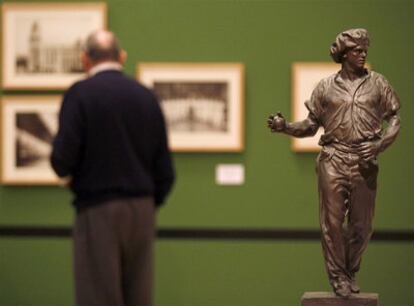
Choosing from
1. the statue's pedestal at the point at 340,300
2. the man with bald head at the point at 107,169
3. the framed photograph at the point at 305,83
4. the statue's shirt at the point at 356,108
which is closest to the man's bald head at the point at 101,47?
the man with bald head at the point at 107,169

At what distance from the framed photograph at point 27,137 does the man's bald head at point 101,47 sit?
2.97 meters

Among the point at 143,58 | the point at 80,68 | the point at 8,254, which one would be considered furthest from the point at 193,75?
the point at 8,254

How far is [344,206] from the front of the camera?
5.29 m

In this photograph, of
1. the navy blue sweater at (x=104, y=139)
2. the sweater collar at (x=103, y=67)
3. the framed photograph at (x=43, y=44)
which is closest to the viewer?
the navy blue sweater at (x=104, y=139)

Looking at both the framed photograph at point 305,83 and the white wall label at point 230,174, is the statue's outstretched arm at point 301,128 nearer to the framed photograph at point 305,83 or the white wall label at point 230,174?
the framed photograph at point 305,83

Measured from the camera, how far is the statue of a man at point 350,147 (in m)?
5.23

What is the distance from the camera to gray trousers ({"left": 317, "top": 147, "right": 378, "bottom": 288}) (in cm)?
524

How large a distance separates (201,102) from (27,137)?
1.33m

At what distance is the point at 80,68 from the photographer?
7.09m

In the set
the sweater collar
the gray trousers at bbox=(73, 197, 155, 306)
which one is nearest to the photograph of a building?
the sweater collar

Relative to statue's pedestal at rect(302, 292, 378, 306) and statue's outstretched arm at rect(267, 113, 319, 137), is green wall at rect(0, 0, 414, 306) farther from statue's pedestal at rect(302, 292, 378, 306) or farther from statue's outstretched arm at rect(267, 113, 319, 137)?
statue's pedestal at rect(302, 292, 378, 306)

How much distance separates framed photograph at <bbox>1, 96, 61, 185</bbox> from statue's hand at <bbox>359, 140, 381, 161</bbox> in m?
2.73

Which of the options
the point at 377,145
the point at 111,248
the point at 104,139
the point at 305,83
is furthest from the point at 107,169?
the point at 305,83

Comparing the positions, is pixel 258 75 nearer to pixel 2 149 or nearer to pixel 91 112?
pixel 2 149
